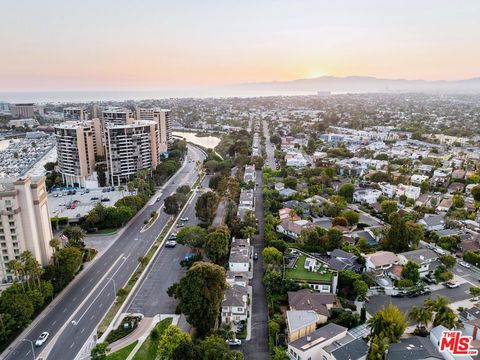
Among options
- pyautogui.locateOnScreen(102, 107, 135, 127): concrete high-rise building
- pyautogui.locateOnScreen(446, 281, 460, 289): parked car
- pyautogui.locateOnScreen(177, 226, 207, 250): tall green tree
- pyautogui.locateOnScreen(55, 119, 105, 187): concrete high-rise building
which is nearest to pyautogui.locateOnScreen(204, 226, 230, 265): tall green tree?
pyautogui.locateOnScreen(177, 226, 207, 250): tall green tree

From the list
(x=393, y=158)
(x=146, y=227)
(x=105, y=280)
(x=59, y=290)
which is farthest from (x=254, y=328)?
(x=393, y=158)

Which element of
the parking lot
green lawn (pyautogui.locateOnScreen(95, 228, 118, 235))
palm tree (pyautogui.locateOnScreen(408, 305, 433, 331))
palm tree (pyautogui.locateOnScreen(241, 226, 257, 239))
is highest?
palm tree (pyautogui.locateOnScreen(241, 226, 257, 239))

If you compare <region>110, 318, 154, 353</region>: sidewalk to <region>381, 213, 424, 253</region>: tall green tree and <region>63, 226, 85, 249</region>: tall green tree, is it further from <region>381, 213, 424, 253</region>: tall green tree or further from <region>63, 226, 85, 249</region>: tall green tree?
<region>381, 213, 424, 253</region>: tall green tree

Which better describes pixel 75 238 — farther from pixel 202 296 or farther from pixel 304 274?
pixel 304 274

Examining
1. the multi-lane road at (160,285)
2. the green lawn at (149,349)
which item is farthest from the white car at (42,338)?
the green lawn at (149,349)

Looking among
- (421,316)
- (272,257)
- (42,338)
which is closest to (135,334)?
(42,338)

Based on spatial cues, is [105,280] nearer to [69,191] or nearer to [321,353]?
[321,353]
